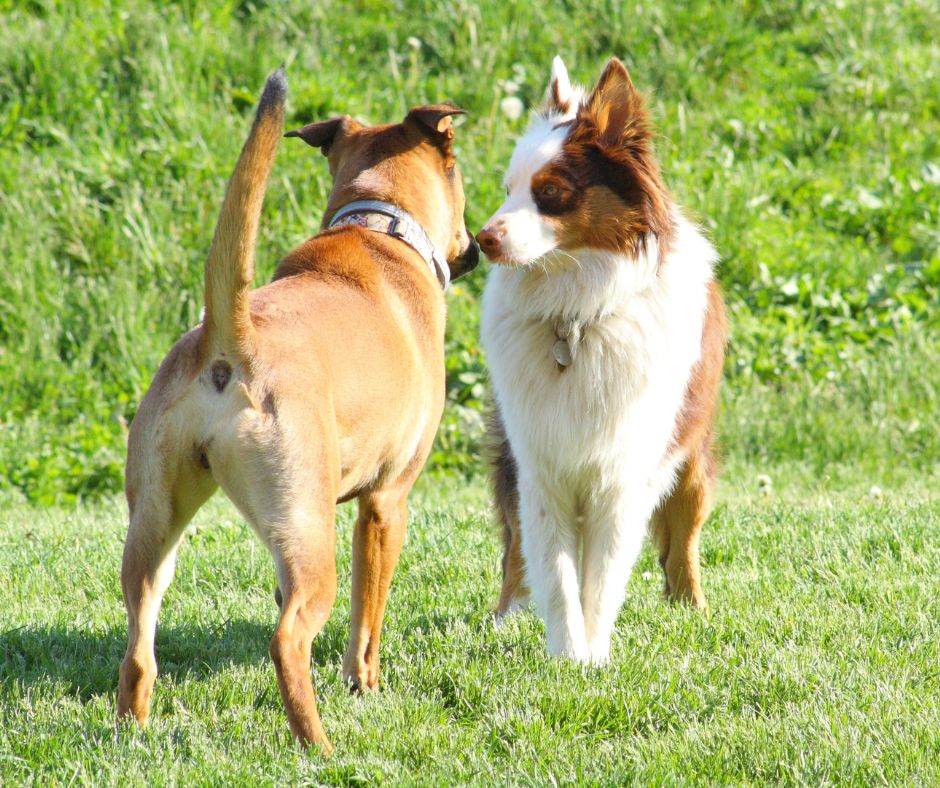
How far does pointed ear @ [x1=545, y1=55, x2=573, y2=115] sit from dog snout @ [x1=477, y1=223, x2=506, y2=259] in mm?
629

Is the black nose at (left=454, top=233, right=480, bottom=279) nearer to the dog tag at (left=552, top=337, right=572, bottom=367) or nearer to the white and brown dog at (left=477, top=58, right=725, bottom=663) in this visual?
the white and brown dog at (left=477, top=58, right=725, bottom=663)

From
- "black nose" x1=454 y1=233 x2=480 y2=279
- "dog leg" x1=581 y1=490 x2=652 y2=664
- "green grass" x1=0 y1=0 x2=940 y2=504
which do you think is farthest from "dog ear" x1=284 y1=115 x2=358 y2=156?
"green grass" x1=0 y1=0 x2=940 y2=504

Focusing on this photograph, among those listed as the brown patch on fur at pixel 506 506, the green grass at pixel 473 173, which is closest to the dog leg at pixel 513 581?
the brown patch on fur at pixel 506 506

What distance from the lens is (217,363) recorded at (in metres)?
3.04

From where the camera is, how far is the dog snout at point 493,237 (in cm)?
367

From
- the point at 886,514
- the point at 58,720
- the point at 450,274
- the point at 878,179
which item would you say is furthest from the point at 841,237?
the point at 58,720

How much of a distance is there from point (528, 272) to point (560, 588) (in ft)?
3.62

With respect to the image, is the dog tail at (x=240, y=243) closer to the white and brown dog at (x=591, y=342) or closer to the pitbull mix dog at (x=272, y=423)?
the pitbull mix dog at (x=272, y=423)

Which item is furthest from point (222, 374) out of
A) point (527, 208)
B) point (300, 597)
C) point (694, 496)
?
point (694, 496)

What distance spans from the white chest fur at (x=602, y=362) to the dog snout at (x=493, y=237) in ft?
1.14

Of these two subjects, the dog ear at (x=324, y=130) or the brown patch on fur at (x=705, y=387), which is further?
the dog ear at (x=324, y=130)

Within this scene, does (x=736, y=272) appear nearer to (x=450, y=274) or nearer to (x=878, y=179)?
(x=878, y=179)

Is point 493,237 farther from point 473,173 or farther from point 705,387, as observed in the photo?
point 473,173

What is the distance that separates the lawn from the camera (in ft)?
10.9
